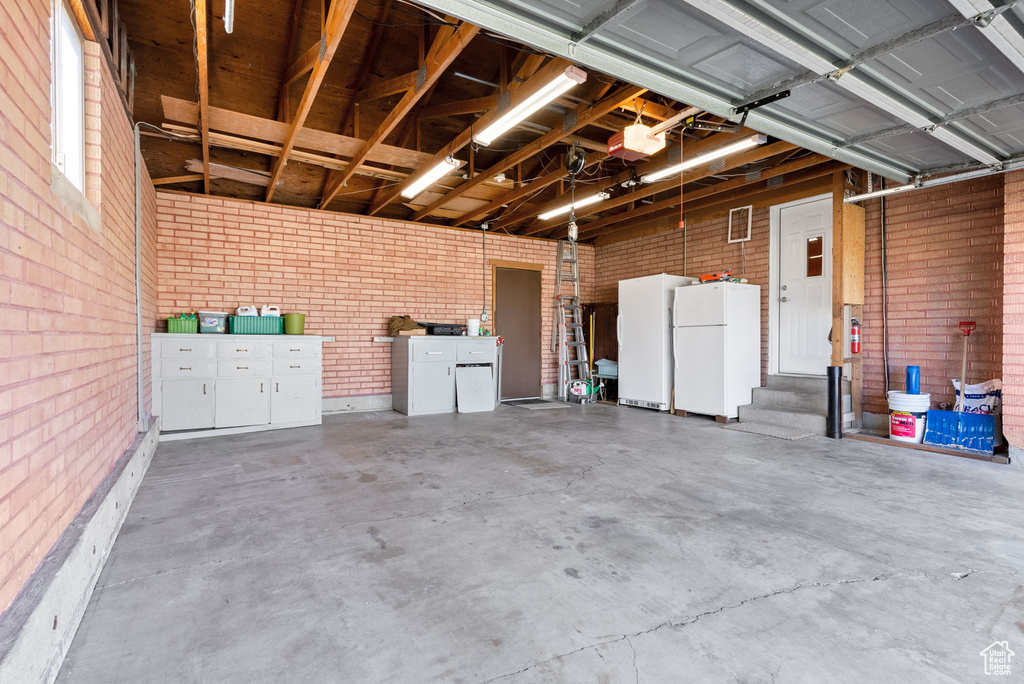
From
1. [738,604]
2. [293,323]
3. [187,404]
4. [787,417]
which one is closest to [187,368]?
[187,404]

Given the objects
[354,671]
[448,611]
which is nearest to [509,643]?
[448,611]

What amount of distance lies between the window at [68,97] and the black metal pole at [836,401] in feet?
21.9

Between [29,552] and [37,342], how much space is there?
29.1 inches

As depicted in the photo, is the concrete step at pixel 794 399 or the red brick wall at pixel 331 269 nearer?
the concrete step at pixel 794 399

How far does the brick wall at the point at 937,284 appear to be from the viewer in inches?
187

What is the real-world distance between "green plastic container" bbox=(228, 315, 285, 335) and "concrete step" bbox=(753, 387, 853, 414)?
21.4ft

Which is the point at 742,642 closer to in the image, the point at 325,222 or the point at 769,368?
the point at 769,368

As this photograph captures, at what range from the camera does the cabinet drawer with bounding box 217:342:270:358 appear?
5621mm

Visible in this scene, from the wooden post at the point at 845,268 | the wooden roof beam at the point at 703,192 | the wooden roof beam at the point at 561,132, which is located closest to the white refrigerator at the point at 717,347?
the wooden post at the point at 845,268

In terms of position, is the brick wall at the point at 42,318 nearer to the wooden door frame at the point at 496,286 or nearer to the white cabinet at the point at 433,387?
the white cabinet at the point at 433,387

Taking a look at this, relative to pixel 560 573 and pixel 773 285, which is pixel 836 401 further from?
pixel 560 573

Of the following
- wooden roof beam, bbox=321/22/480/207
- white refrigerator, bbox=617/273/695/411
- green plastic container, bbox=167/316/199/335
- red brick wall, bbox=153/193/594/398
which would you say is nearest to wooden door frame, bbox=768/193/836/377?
white refrigerator, bbox=617/273/695/411

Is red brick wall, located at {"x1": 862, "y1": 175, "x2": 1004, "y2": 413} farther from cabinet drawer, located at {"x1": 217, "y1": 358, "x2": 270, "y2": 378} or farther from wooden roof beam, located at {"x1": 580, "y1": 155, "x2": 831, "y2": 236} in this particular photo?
cabinet drawer, located at {"x1": 217, "y1": 358, "x2": 270, "y2": 378}

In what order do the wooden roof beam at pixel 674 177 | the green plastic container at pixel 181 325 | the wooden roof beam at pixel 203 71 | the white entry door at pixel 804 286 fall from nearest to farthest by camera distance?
the wooden roof beam at pixel 203 71 < the wooden roof beam at pixel 674 177 < the green plastic container at pixel 181 325 < the white entry door at pixel 804 286
